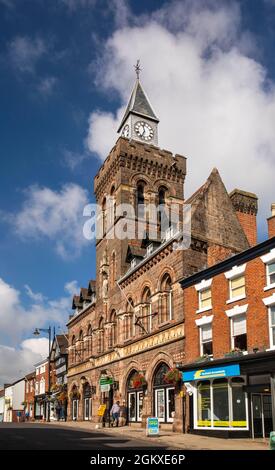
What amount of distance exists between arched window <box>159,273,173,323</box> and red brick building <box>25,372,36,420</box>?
165ft

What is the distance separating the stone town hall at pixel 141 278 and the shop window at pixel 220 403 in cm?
315

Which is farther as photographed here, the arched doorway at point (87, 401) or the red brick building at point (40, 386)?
the red brick building at point (40, 386)

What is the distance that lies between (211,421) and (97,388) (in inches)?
751

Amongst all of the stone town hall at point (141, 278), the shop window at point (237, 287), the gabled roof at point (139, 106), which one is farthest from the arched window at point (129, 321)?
the gabled roof at point (139, 106)

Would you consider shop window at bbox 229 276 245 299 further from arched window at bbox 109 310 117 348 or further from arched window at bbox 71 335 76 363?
arched window at bbox 71 335 76 363

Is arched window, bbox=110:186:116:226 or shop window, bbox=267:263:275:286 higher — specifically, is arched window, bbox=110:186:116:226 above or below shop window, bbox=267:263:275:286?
above

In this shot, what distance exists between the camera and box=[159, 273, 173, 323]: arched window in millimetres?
30422

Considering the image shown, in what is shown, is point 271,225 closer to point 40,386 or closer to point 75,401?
point 75,401

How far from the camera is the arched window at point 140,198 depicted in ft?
136

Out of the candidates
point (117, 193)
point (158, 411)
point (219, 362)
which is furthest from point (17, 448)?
point (117, 193)

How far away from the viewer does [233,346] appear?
23.8 meters

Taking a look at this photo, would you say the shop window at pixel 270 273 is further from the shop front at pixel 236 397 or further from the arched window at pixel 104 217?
the arched window at pixel 104 217

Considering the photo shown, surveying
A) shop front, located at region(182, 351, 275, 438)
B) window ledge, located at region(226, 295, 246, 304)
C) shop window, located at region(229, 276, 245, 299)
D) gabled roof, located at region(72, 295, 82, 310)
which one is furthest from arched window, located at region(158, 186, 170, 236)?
shop front, located at region(182, 351, 275, 438)

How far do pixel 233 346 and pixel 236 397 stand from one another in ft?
7.57
